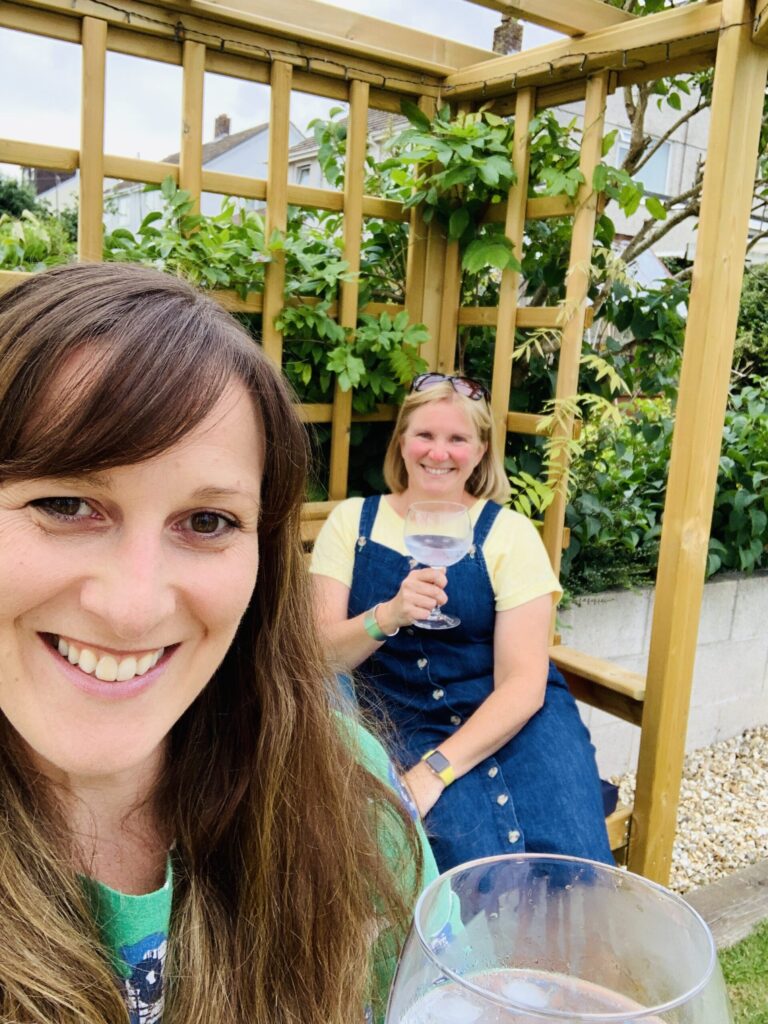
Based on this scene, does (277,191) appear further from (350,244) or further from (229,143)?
(229,143)

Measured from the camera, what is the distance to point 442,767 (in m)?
2.17

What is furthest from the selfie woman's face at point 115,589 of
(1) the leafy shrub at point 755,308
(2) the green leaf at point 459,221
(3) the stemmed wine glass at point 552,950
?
(1) the leafy shrub at point 755,308

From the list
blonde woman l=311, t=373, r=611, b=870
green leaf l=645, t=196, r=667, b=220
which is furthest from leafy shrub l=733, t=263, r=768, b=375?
blonde woman l=311, t=373, r=611, b=870

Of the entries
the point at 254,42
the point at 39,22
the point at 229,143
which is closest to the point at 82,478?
the point at 39,22

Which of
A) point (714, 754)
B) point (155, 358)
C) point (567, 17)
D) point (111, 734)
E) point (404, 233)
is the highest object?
point (567, 17)

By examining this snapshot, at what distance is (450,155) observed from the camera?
109 inches

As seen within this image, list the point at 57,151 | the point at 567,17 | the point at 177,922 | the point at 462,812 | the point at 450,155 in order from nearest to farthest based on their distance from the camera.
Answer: the point at 177,922 < the point at 462,812 < the point at 57,151 < the point at 567,17 < the point at 450,155

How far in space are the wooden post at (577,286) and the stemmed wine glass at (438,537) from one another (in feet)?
2.21

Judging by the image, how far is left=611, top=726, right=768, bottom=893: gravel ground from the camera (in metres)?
3.20

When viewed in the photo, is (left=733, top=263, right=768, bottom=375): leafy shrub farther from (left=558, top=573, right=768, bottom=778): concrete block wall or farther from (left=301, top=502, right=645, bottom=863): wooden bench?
(left=301, top=502, right=645, bottom=863): wooden bench

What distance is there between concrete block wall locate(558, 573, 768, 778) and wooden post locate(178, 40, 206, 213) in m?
2.02

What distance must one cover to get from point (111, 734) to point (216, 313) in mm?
447

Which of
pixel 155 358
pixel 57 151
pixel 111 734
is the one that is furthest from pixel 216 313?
pixel 57 151

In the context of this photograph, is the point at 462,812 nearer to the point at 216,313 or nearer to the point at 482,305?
the point at 216,313
